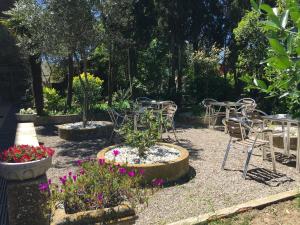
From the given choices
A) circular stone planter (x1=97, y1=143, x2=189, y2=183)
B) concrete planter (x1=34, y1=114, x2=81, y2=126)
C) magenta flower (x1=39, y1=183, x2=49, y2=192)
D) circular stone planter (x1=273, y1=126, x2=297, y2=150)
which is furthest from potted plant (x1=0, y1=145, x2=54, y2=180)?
concrete planter (x1=34, y1=114, x2=81, y2=126)

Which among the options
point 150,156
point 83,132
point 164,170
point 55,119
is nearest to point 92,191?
point 164,170

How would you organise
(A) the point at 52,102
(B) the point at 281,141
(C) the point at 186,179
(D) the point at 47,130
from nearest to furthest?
(C) the point at 186,179 < (B) the point at 281,141 < (D) the point at 47,130 < (A) the point at 52,102

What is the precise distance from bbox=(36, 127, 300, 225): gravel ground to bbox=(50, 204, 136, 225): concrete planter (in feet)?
1.82

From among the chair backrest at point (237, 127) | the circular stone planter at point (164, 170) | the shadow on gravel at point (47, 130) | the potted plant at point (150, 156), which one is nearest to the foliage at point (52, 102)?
the shadow on gravel at point (47, 130)

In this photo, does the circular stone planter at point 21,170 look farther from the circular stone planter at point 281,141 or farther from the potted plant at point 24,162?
the circular stone planter at point 281,141

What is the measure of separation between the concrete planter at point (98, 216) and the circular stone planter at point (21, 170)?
1.36 ft

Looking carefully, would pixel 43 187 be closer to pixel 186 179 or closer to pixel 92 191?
pixel 92 191

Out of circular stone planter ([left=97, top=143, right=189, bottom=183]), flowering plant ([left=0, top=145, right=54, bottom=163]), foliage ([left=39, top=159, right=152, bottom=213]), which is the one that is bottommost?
circular stone planter ([left=97, top=143, right=189, bottom=183])

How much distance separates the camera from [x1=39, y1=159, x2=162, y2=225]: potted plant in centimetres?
301

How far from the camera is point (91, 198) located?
3.12 meters

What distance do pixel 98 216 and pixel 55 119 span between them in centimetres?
877

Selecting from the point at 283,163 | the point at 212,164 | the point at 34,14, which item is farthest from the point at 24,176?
the point at 34,14

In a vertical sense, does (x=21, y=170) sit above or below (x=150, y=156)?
above

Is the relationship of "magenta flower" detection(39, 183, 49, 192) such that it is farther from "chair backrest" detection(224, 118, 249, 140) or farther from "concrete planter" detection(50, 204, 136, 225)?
"chair backrest" detection(224, 118, 249, 140)
